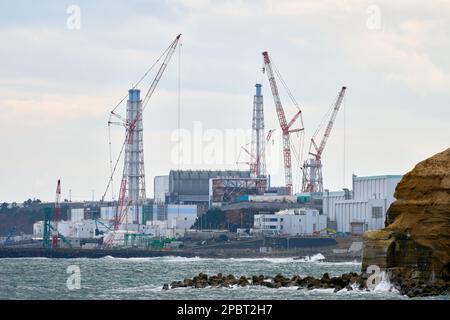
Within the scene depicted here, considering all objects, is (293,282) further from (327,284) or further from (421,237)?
(421,237)

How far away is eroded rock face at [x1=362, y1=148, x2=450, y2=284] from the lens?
79562 mm

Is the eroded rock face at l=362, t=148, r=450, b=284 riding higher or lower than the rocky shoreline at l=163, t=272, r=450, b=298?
higher

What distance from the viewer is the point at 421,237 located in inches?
3145

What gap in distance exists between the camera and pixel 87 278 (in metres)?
113

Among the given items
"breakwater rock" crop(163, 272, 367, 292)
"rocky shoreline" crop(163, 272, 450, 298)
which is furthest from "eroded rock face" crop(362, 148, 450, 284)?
"breakwater rock" crop(163, 272, 367, 292)

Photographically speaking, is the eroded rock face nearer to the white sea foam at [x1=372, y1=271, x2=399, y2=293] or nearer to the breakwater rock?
the white sea foam at [x1=372, y1=271, x2=399, y2=293]

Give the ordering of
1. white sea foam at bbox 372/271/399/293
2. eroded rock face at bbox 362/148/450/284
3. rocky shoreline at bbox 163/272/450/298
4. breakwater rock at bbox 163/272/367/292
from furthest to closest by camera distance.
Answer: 1. breakwater rock at bbox 163/272/367/292
2. white sea foam at bbox 372/271/399/293
3. eroded rock face at bbox 362/148/450/284
4. rocky shoreline at bbox 163/272/450/298

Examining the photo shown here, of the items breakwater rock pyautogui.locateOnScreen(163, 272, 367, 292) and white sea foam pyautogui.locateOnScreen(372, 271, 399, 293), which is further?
breakwater rock pyautogui.locateOnScreen(163, 272, 367, 292)

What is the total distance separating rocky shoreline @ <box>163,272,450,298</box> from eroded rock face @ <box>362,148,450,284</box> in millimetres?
916

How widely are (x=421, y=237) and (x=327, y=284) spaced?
31.1ft

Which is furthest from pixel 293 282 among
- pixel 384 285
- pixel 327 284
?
pixel 384 285

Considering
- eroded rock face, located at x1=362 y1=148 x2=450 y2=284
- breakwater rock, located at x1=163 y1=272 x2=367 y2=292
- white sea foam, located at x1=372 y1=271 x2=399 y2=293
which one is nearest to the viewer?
eroded rock face, located at x1=362 y1=148 x2=450 y2=284
